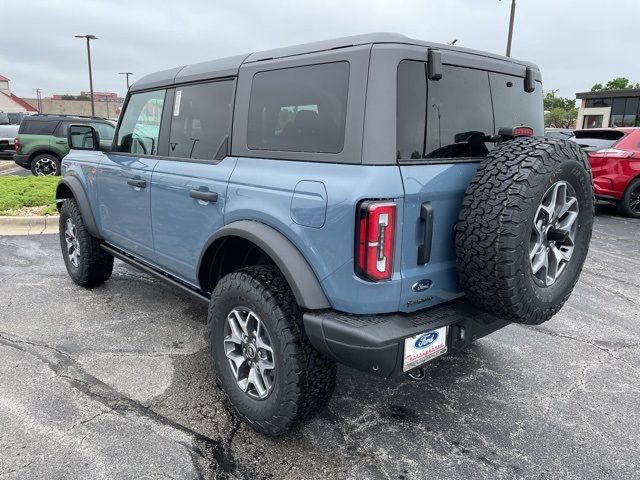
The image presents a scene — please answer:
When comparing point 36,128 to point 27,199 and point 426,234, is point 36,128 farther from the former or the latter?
point 426,234

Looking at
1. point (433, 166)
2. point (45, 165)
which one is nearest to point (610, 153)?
point (433, 166)

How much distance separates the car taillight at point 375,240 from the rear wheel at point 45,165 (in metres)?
12.7

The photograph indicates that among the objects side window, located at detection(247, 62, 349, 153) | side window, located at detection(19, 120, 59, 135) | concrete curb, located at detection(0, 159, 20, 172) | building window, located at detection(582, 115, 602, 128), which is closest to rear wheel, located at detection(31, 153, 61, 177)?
side window, located at detection(19, 120, 59, 135)

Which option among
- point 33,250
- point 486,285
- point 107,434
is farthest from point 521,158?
point 33,250

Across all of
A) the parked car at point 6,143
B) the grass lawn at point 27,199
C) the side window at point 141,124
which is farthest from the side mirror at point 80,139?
the parked car at point 6,143

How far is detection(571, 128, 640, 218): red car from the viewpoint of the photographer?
860 centimetres

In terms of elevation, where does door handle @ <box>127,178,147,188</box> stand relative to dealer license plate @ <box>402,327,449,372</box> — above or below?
above


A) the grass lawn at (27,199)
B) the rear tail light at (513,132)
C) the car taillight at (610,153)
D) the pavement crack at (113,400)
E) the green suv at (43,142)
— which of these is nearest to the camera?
the pavement crack at (113,400)

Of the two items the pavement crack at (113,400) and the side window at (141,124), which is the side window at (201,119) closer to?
the side window at (141,124)

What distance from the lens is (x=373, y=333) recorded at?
2.08 metres

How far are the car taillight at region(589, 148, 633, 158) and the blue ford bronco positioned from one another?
682cm

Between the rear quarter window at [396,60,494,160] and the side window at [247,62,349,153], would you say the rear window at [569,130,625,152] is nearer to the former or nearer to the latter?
the rear quarter window at [396,60,494,160]

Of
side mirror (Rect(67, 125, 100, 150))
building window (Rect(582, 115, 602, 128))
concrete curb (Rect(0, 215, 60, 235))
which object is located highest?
building window (Rect(582, 115, 602, 128))

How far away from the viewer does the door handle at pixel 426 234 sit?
7.11 feet
